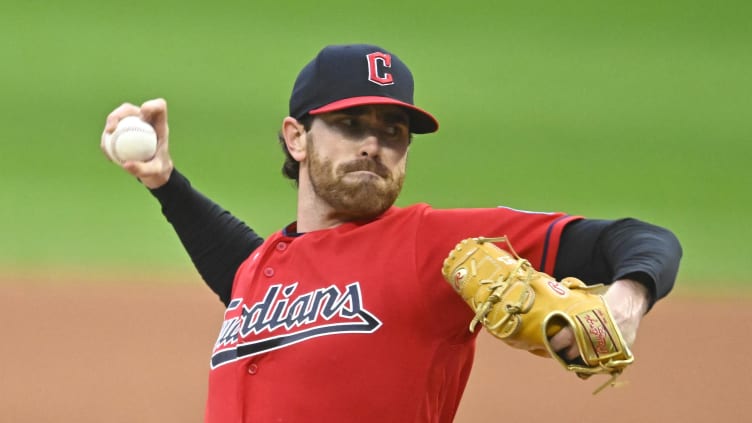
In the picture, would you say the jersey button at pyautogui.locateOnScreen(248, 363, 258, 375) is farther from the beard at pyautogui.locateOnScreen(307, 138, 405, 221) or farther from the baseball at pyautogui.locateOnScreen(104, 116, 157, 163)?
the baseball at pyautogui.locateOnScreen(104, 116, 157, 163)

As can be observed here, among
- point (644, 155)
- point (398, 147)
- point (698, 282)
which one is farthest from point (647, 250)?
point (644, 155)

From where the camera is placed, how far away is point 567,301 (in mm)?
1617

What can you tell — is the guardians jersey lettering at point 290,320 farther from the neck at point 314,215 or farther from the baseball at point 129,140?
the baseball at point 129,140

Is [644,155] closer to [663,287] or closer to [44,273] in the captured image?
[44,273]

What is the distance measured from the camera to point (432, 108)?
6.32 m

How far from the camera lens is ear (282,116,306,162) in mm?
2299

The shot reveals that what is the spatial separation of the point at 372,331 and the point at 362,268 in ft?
0.45

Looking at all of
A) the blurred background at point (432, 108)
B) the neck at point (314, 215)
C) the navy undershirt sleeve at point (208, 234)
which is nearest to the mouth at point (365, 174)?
the neck at point (314, 215)

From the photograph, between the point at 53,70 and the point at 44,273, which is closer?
the point at 44,273

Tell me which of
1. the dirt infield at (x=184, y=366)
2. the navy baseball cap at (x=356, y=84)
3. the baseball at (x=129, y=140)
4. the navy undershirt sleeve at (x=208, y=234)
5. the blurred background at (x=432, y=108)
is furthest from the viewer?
the blurred background at (x=432, y=108)

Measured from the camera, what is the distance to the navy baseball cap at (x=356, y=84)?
84.3 inches

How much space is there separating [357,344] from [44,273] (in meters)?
3.38

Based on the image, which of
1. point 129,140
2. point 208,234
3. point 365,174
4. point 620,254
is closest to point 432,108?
point 208,234

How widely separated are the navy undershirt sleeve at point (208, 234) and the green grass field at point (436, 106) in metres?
2.73
